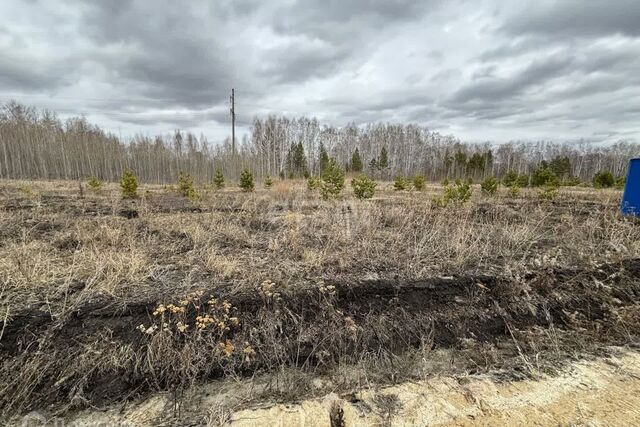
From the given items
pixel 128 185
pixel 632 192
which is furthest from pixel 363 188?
pixel 128 185

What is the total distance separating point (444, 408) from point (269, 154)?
4291cm

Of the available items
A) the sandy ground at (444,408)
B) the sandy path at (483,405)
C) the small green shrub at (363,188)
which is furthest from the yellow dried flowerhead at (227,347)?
the small green shrub at (363,188)

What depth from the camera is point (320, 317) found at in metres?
3.11

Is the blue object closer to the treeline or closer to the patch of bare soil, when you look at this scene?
the patch of bare soil

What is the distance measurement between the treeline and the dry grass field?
1513cm

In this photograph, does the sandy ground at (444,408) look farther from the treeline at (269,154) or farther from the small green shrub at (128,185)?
the treeline at (269,154)

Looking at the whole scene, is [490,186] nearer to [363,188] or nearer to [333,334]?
[363,188]

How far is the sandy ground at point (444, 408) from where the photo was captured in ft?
6.40

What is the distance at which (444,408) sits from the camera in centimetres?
206

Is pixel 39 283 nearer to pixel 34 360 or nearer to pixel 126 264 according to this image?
pixel 126 264

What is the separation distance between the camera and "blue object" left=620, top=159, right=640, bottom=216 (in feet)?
25.5

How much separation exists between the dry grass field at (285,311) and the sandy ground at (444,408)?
0.41 feet

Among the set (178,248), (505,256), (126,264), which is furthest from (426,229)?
(126,264)

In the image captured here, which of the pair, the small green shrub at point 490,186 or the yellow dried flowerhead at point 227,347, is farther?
the small green shrub at point 490,186
